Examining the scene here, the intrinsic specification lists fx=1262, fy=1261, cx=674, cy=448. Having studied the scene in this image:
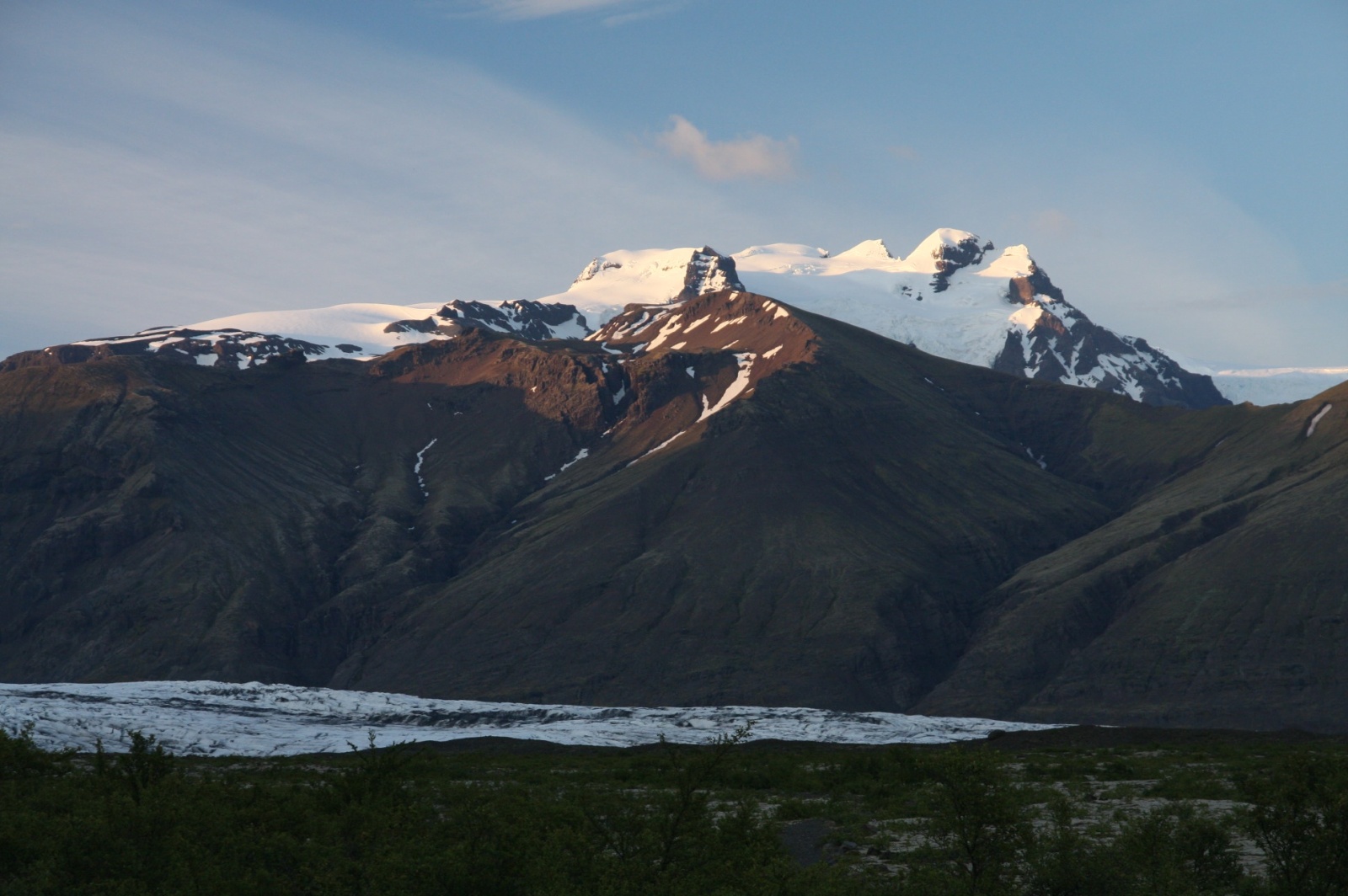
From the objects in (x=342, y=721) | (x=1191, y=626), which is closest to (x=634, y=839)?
(x=342, y=721)

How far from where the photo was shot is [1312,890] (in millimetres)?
29953

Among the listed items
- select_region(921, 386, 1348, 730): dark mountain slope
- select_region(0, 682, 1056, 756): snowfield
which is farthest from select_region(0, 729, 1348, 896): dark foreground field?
select_region(921, 386, 1348, 730): dark mountain slope

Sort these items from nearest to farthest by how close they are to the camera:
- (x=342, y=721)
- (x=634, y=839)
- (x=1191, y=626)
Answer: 1. (x=634, y=839)
2. (x=342, y=721)
3. (x=1191, y=626)

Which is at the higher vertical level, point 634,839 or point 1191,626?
point 634,839

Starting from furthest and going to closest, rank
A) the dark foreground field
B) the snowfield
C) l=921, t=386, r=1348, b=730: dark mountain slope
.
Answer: l=921, t=386, r=1348, b=730: dark mountain slope
the snowfield
the dark foreground field

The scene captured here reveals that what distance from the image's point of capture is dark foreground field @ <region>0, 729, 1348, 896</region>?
30.4 metres

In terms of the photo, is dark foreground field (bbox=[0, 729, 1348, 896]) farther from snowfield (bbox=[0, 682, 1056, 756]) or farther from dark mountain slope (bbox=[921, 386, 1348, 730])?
dark mountain slope (bbox=[921, 386, 1348, 730])

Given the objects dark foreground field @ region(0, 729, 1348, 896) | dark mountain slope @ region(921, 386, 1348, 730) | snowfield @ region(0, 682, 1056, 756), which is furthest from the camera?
dark mountain slope @ region(921, 386, 1348, 730)

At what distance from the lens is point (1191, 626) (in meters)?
164

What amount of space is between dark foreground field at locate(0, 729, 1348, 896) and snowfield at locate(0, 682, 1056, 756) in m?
53.9

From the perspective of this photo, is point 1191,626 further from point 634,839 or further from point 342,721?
point 634,839

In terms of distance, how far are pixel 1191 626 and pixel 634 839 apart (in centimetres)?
14759

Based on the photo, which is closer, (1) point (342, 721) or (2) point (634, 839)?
(2) point (634, 839)

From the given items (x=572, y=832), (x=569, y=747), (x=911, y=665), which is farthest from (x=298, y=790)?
(x=911, y=665)
